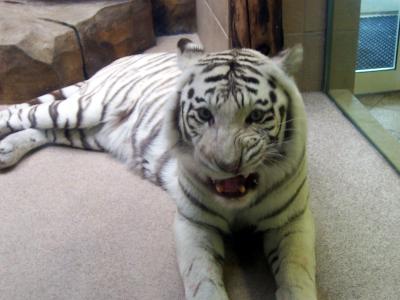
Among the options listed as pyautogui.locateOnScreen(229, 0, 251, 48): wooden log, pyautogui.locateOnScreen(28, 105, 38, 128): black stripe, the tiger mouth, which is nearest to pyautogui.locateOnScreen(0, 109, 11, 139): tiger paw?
pyautogui.locateOnScreen(28, 105, 38, 128): black stripe

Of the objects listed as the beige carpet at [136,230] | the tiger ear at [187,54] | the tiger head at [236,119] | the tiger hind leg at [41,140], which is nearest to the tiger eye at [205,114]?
the tiger head at [236,119]

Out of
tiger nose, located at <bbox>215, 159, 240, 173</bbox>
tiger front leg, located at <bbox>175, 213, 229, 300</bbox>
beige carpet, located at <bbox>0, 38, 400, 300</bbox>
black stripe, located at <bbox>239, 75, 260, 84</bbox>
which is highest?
black stripe, located at <bbox>239, 75, 260, 84</bbox>

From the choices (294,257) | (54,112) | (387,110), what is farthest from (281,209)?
(54,112)

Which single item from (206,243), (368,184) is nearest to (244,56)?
(206,243)

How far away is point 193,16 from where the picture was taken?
3.91 meters

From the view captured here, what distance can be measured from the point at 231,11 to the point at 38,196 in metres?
1.18

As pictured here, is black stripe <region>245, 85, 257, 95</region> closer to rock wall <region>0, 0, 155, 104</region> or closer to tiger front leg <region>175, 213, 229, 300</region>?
tiger front leg <region>175, 213, 229, 300</region>

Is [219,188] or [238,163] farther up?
[238,163]

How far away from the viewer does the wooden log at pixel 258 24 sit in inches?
89.9

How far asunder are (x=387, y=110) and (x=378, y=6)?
0.49 meters

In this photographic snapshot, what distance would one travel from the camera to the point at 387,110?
8.36ft

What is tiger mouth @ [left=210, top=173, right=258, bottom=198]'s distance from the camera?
149 cm

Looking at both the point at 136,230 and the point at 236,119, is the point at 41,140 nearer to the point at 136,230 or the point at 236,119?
the point at 136,230

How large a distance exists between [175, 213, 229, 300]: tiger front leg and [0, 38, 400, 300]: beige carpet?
9 centimetres
